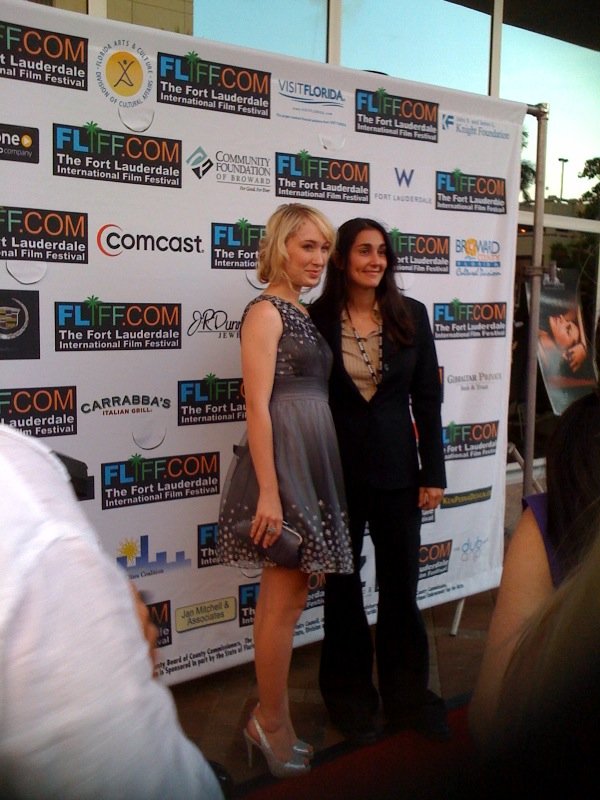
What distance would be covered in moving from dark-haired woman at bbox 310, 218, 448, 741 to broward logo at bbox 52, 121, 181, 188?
0.70 metres

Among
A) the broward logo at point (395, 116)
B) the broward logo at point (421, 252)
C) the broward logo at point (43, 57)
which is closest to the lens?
the broward logo at point (43, 57)

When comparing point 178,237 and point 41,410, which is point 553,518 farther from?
point 178,237

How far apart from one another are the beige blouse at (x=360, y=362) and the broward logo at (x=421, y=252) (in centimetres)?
76

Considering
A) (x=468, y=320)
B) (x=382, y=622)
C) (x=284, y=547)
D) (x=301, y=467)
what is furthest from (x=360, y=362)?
(x=468, y=320)

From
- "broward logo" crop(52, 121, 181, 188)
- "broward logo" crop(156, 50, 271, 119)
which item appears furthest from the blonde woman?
"broward logo" crop(156, 50, 271, 119)

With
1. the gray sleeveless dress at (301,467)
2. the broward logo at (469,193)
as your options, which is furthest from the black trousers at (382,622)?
the broward logo at (469,193)

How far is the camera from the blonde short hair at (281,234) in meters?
2.79

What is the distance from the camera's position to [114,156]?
9.43ft

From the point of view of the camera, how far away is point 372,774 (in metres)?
0.59

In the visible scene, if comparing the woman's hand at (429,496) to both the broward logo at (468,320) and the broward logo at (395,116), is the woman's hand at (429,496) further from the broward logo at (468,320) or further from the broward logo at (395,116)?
the broward logo at (395,116)

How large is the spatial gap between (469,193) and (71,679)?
3.57 metres

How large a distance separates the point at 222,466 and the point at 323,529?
0.66 metres

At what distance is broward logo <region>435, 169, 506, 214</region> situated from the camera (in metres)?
3.77

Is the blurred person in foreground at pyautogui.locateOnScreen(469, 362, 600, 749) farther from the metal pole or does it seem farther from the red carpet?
the metal pole
